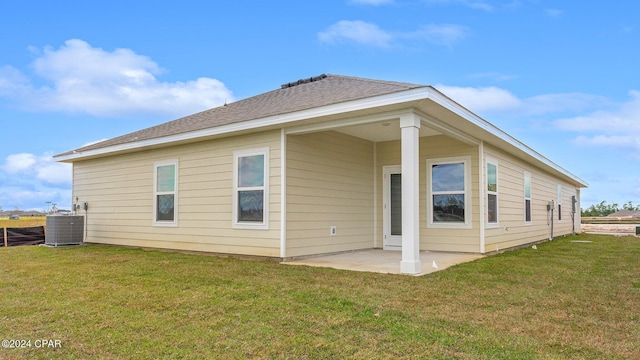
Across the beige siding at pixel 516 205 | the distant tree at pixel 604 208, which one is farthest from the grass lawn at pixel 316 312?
the distant tree at pixel 604 208

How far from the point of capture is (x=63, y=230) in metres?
9.99

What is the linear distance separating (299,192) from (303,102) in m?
1.52

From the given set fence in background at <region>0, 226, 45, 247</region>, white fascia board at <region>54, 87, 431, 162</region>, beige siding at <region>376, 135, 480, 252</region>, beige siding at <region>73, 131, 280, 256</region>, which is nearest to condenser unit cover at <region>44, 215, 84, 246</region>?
beige siding at <region>73, 131, 280, 256</region>

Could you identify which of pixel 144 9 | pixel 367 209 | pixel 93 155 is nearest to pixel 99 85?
pixel 93 155

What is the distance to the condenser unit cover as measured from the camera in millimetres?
9930

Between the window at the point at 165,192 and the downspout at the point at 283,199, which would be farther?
the window at the point at 165,192

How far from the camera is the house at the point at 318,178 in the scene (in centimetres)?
643

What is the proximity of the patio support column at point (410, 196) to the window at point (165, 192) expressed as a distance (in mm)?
4999

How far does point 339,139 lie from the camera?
27.3ft

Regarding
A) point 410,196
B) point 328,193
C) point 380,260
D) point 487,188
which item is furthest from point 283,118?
point 487,188

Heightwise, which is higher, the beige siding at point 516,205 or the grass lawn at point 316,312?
the beige siding at point 516,205

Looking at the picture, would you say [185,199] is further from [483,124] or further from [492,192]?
[492,192]

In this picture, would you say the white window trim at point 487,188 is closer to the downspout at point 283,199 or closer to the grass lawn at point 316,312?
the grass lawn at point 316,312

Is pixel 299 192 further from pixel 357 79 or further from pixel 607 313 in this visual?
pixel 607 313
